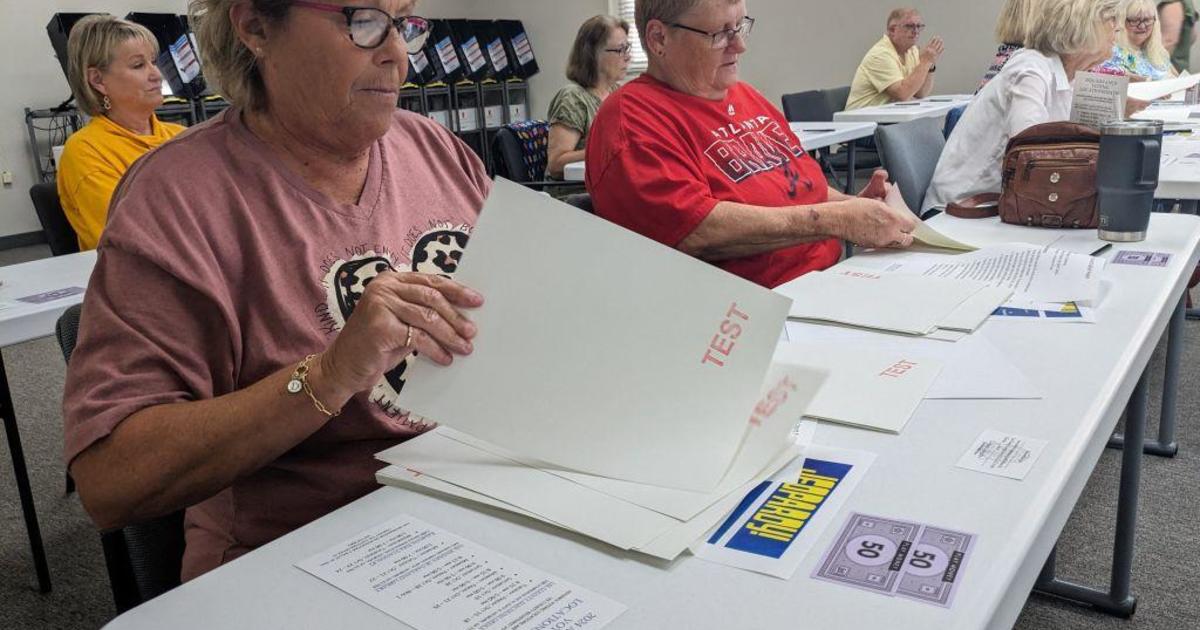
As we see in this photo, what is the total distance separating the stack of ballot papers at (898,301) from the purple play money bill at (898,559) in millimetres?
502

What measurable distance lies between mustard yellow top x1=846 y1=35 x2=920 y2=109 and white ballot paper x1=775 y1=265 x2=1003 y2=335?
183 inches

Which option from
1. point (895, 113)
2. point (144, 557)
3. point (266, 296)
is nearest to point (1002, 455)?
point (266, 296)

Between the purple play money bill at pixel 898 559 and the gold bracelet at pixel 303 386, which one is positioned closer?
the purple play money bill at pixel 898 559

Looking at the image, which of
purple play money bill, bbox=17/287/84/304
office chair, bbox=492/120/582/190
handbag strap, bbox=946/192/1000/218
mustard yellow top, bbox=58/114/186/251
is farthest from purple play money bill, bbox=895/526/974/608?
office chair, bbox=492/120/582/190

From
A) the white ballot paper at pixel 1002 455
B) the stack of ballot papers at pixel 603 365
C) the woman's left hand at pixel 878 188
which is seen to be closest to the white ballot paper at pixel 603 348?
the stack of ballot papers at pixel 603 365

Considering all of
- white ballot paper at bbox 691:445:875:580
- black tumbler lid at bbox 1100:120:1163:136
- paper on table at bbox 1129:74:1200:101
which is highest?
black tumbler lid at bbox 1100:120:1163:136

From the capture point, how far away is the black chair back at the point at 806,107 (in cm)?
543

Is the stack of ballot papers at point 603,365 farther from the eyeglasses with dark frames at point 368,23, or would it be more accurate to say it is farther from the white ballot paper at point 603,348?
the eyeglasses with dark frames at point 368,23

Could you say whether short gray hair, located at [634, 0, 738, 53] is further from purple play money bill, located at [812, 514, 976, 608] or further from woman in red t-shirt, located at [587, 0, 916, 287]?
purple play money bill, located at [812, 514, 976, 608]

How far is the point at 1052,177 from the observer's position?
1836 millimetres

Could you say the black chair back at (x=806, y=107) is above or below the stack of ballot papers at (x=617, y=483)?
above

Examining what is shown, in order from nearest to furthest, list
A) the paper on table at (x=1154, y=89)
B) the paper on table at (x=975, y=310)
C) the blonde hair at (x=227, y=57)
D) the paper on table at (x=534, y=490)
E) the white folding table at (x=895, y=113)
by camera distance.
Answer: the paper on table at (x=534, y=490) → the blonde hair at (x=227, y=57) → the paper on table at (x=975, y=310) → the paper on table at (x=1154, y=89) → the white folding table at (x=895, y=113)

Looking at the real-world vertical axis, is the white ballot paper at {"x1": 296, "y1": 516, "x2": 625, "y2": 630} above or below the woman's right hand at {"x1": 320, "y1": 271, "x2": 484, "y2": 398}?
below

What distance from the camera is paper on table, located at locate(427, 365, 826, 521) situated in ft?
2.57
